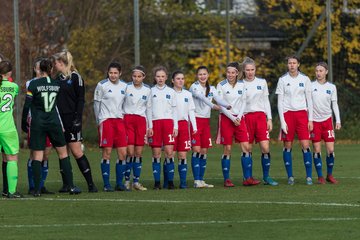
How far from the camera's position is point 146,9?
4150 centimetres

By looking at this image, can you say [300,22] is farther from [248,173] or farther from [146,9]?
[248,173]

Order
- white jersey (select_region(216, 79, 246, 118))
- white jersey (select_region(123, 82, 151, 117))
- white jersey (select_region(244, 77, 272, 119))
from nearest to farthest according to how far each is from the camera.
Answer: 1. white jersey (select_region(123, 82, 151, 117))
2. white jersey (select_region(216, 79, 246, 118))
3. white jersey (select_region(244, 77, 272, 119))

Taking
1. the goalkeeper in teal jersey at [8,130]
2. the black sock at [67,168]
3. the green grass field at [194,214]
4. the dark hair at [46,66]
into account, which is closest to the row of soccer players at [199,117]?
the green grass field at [194,214]

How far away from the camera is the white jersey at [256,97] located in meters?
19.2

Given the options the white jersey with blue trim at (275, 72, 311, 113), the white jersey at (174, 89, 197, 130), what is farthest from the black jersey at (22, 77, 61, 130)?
the white jersey with blue trim at (275, 72, 311, 113)

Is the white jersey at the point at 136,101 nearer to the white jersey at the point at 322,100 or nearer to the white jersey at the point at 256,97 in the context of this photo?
the white jersey at the point at 256,97

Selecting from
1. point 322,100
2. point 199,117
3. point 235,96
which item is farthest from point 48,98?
point 322,100

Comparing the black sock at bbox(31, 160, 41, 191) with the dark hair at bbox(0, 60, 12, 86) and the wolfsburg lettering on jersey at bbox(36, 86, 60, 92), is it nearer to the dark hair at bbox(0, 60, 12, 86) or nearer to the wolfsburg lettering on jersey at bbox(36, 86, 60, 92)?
the wolfsburg lettering on jersey at bbox(36, 86, 60, 92)

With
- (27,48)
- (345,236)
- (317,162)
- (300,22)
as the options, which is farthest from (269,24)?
(345,236)

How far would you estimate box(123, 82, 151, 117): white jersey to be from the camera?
18.8m

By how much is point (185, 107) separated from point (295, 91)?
5.83 ft

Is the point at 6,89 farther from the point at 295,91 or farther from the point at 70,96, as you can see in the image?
the point at 295,91

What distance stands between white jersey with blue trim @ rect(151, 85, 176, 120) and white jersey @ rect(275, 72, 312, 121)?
1796 millimetres

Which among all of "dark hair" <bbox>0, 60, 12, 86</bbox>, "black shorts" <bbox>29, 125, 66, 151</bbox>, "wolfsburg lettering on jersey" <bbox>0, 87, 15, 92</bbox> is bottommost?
"black shorts" <bbox>29, 125, 66, 151</bbox>
